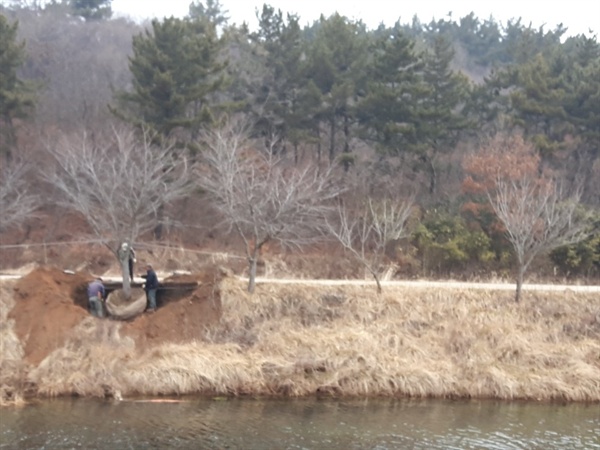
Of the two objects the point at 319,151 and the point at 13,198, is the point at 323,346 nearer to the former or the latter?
the point at 13,198

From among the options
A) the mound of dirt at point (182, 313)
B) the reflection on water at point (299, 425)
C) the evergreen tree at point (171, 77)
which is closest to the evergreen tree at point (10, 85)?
the evergreen tree at point (171, 77)

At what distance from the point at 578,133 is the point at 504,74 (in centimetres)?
652

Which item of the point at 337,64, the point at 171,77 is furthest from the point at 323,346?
the point at 337,64

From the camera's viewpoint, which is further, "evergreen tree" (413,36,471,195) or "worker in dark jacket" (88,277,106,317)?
"evergreen tree" (413,36,471,195)

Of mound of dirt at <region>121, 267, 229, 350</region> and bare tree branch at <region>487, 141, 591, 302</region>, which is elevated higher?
bare tree branch at <region>487, 141, 591, 302</region>

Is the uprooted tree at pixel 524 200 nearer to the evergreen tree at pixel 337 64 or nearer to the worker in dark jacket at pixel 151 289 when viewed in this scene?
the evergreen tree at pixel 337 64

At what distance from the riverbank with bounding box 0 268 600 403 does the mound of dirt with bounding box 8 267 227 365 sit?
6 cm

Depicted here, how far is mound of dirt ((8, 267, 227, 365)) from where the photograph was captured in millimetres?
24016

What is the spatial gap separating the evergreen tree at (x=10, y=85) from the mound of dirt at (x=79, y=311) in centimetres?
1364

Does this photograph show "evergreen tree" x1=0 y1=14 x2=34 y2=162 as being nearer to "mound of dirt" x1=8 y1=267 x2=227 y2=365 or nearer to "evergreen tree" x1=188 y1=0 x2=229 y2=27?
"mound of dirt" x1=8 y1=267 x2=227 y2=365

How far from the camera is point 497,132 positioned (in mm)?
42906

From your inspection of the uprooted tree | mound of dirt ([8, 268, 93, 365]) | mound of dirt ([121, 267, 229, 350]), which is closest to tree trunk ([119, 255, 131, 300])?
mound of dirt ([121, 267, 229, 350])

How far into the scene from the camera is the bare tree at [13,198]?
112 feet

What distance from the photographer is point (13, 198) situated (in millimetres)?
37531
